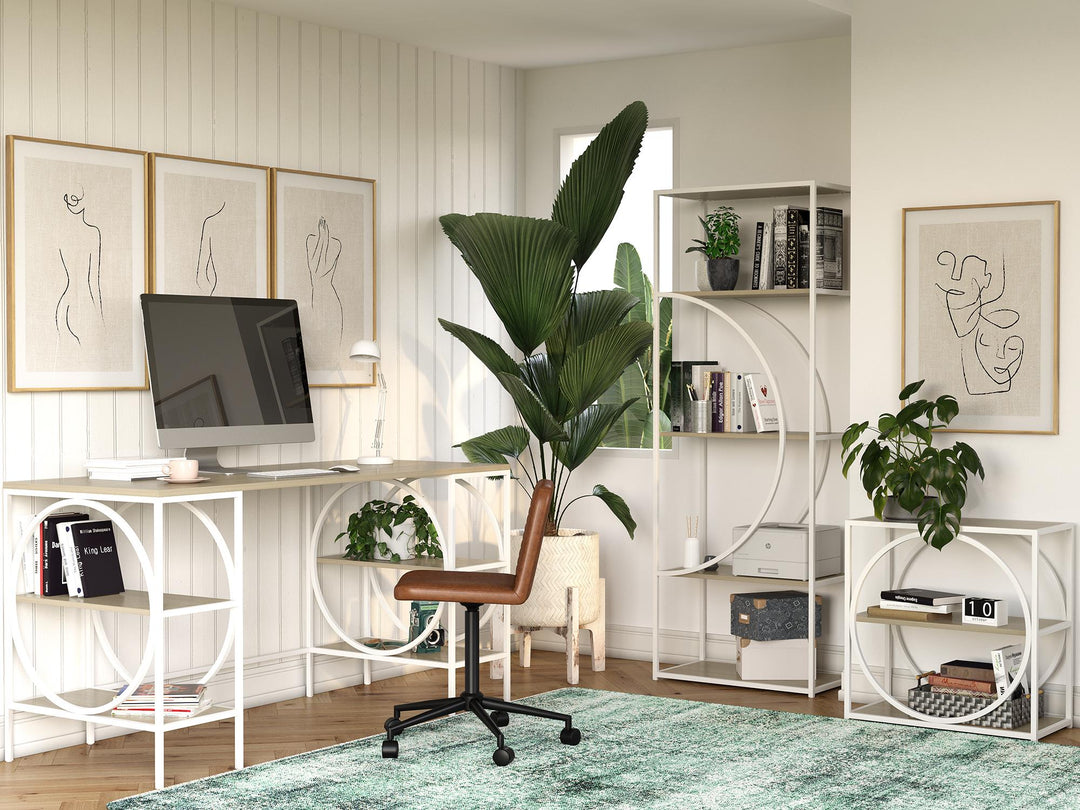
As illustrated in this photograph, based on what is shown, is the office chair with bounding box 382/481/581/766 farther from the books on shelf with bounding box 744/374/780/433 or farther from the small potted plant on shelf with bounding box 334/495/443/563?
the books on shelf with bounding box 744/374/780/433

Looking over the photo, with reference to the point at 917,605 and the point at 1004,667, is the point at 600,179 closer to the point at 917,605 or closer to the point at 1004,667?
the point at 917,605

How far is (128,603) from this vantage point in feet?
13.5

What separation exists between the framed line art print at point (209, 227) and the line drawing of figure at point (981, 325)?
2464 millimetres

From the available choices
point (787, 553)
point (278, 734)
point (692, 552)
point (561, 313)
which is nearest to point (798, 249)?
point (561, 313)

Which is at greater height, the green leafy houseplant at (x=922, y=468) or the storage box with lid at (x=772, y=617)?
the green leafy houseplant at (x=922, y=468)

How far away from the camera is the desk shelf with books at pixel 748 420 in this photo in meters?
5.32

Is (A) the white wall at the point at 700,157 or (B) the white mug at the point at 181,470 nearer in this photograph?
(B) the white mug at the point at 181,470

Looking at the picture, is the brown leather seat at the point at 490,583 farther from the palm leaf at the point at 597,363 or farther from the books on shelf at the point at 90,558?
the palm leaf at the point at 597,363

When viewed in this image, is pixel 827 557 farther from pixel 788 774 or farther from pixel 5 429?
pixel 5 429

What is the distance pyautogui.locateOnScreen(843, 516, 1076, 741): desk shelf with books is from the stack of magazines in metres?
2.20

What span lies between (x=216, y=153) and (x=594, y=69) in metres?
1.98

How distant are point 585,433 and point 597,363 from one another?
420mm

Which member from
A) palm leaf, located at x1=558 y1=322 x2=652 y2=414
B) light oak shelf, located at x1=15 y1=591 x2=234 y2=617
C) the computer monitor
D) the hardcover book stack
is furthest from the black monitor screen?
the hardcover book stack

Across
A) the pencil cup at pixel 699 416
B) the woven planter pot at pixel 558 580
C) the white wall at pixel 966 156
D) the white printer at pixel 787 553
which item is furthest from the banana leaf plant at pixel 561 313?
the white wall at pixel 966 156
